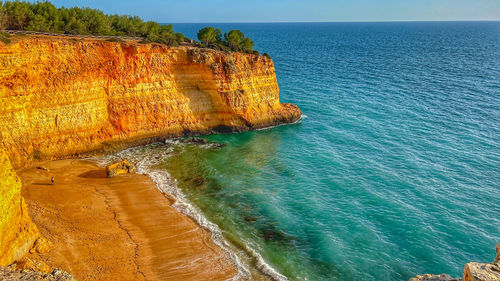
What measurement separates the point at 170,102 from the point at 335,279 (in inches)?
1174

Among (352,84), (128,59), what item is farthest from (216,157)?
(352,84)

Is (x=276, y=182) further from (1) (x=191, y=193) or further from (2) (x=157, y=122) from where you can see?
(2) (x=157, y=122)

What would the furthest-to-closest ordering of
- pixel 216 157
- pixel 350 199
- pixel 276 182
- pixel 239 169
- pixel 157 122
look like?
pixel 157 122, pixel 216 157, pixel 239 169, pixel 276 182, pixel 350 199

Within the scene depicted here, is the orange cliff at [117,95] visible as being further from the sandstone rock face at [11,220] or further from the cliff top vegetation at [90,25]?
the cliff top vegetation at [90,25]

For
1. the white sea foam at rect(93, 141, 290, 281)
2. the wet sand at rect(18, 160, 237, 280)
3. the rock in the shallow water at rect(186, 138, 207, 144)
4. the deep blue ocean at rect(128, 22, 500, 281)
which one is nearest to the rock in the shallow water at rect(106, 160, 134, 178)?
the wet sand at rect(18, 160, 237, 280)

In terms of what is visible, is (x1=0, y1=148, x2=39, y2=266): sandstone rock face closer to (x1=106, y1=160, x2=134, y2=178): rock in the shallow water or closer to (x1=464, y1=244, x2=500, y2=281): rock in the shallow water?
(x1=106, y1=160, x2=134, y2=178): rock in the shallow water

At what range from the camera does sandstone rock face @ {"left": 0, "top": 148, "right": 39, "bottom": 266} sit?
63.2 feet

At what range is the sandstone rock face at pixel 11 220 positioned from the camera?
63.2ft

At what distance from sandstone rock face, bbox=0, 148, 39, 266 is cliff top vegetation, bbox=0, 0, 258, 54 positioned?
93.2 ft

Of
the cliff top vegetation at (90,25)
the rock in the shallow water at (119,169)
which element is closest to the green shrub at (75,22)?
the cliff top vegetation at (90,25)

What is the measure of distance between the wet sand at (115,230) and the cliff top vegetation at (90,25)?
19396mm

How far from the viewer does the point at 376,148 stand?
41688 mm

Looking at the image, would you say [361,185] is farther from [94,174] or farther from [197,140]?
[94,174]

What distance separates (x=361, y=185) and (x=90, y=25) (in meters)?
41.6
